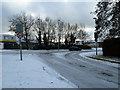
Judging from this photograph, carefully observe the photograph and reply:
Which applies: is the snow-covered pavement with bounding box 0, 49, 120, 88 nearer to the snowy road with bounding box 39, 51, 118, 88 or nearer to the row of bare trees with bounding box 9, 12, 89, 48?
the snowy road with bounding box 39, 51, 118, 88

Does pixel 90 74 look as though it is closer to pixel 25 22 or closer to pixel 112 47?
pixel 112 47

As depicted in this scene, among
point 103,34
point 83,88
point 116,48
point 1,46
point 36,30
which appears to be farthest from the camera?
point 36,30

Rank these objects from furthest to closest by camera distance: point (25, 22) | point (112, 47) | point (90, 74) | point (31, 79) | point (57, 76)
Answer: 1. point (25, 22)
2. point (112, 47)
3. point (90, 74)
4. point (57, 76)
5. point (31, 79)

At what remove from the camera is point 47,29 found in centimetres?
5419

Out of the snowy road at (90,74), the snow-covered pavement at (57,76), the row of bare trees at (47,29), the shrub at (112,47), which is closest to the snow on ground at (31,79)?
the snow-covered pavement at (57,76)

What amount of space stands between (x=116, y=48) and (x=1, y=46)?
138ft

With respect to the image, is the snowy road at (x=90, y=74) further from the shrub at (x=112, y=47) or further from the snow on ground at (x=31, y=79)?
the shrub at (x=112, y=47)

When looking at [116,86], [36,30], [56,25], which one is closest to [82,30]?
[56,25]

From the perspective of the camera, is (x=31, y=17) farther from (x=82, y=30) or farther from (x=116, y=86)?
(x=116, y=86)

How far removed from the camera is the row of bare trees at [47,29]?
148ft

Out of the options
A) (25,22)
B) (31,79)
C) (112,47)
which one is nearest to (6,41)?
(25,22)

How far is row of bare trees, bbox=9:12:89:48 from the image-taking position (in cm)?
4522

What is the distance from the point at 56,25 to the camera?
5591cm

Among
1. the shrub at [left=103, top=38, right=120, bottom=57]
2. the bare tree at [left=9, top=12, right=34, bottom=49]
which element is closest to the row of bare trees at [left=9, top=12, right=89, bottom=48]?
the bare tree at [left=9, top=12, right=34, bottom=49]
